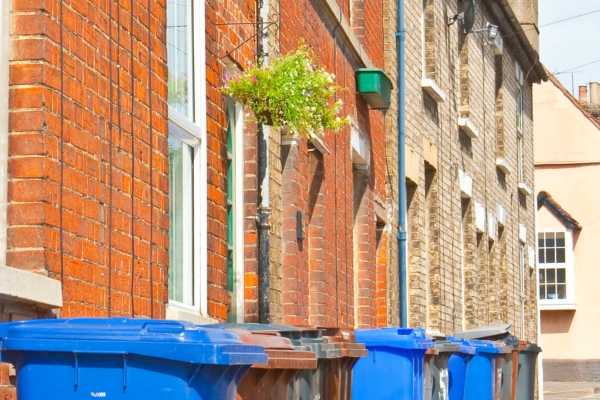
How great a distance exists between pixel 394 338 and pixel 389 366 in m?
0.18

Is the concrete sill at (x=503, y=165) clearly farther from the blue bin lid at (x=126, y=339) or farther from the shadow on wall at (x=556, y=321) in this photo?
the blue bin lid at (x=126, y=339)

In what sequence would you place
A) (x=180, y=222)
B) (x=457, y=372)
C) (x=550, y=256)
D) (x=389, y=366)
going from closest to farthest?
(x=180, y=222)
(x=389, y=366)
(x=457, y=372)
(x=550, y=256)

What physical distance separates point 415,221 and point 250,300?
6677mm

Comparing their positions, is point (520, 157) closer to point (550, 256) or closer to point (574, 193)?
point (574, 193)

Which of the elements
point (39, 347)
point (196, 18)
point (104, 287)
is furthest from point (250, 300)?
point (39, 347)

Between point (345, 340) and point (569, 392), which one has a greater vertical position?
point (345, 340)

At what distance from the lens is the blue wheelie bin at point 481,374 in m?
9.60

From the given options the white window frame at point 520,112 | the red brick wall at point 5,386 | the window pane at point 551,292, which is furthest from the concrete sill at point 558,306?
the red brick wall at point 5,386

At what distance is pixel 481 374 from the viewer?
31.9 feet

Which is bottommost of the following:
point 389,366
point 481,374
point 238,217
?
point 481,374

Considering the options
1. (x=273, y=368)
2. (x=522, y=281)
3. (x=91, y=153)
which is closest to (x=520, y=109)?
(x=522, y=281)

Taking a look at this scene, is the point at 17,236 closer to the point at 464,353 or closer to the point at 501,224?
the point at 464,353

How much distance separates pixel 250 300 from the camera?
25.5ft

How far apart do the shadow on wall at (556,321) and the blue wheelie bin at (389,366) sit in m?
23.7
